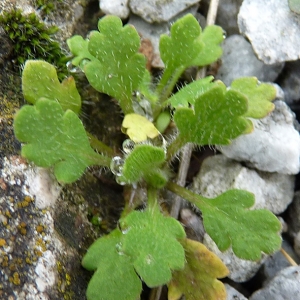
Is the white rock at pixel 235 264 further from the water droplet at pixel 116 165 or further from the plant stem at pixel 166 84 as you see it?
the plant stem at pixel 166 84

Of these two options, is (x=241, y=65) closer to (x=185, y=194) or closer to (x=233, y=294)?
(x=185, y=194)

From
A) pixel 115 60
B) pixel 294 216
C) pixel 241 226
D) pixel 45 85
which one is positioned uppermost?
pixel 115 60

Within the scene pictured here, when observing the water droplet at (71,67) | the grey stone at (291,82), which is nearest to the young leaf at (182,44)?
the water droplet at (71,67)

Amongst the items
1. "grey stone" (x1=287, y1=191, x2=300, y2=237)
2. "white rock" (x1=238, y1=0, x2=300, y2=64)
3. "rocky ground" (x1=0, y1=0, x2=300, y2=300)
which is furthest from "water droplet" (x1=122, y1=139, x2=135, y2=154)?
"grey stone" (x1=287, y1=191, x2=300, y2=237)

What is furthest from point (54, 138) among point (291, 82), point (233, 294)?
point (291, 82)

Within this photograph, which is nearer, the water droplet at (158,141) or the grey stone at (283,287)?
the grey stone at (283,287)

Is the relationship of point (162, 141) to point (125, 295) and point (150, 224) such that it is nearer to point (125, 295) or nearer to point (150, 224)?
point (150, 224)

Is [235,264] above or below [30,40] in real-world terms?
below
